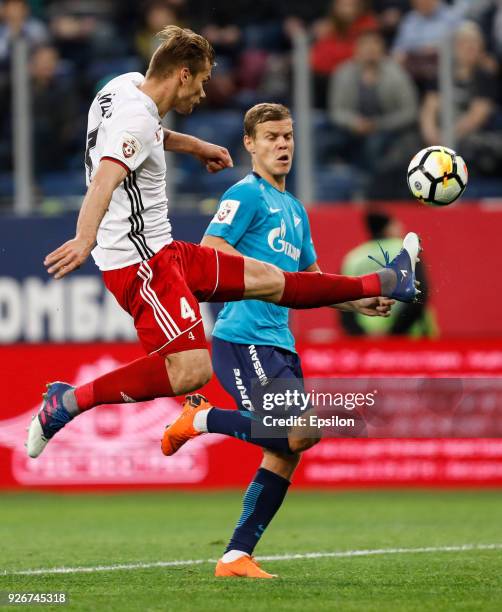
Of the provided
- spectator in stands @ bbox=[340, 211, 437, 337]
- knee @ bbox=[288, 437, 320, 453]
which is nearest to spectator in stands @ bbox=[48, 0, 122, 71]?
spectator in stands @ bbox=[340, 211, 437, 337]

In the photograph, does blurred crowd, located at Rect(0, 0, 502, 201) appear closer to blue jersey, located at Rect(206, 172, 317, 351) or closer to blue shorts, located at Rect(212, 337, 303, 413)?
blue jersey, located at Rect(206, 172, 317, 351)

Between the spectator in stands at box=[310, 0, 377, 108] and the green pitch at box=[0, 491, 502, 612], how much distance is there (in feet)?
13.6

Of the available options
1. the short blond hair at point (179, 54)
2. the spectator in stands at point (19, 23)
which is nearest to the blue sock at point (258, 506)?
the short blond hair at point (179, 54)

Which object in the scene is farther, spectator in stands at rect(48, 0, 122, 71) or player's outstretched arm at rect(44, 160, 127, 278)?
spectator in stands at rect(48, 0, 122, 71)

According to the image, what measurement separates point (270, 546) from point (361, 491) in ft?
14.4

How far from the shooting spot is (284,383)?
22.9 ft

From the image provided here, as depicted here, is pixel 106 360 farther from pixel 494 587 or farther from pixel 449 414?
pixel 494 587

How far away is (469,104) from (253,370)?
22.9ft

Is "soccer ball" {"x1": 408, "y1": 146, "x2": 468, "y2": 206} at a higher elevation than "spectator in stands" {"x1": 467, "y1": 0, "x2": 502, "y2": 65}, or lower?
lower

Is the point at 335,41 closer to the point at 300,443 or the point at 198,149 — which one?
the point at 198,149

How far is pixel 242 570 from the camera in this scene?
688 centimetres

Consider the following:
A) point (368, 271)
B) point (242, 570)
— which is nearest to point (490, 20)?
point (368, 271)

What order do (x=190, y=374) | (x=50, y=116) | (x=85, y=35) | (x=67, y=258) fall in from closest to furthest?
1. (x=67, y=258)
2. (x=190, y=374)
3. (x=50, y=116)
4. (x=85, y=35)

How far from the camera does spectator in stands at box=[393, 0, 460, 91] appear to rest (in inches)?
517
